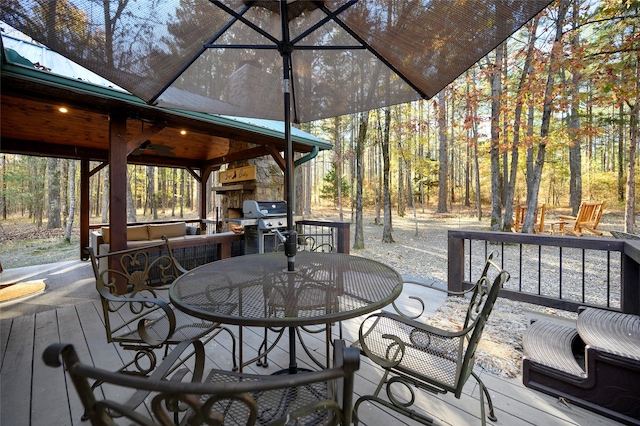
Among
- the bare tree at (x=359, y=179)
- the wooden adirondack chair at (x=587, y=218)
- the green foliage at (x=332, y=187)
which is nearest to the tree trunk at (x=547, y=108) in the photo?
the wooden adirondack chair at (x=587, y=218)

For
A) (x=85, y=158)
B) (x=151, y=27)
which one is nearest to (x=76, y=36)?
(x=151, y=27)

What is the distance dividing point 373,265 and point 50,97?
140 inches

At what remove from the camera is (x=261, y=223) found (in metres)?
4.18

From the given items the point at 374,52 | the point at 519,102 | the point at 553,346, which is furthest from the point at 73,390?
the point at 519,102

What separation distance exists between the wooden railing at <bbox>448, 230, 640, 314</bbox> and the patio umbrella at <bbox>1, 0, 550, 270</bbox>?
5.67ft

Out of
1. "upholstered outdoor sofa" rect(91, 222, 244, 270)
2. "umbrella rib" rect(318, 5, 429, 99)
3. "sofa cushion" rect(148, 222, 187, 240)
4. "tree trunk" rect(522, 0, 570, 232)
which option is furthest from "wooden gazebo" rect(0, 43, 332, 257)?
"tree trunk" rect(522, 0, 570, 232)

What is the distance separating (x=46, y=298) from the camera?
338cm

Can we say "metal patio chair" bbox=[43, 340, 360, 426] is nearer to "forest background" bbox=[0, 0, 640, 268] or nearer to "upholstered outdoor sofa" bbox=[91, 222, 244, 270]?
"upholstered outdoor sofa" bbox=[91, 222, 244, 270]

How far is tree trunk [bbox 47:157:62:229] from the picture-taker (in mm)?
11078

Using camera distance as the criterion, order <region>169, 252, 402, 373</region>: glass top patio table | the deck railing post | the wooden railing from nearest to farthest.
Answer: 1. <region>169, 252, 402, 373</region>: glass top patio table
2. the wooden railing
3. the deck railing post

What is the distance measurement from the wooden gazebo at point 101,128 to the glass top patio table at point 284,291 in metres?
2.24

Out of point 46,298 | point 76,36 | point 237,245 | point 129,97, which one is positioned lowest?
point 46,298

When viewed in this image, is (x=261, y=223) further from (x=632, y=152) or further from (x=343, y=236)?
(x=632, y=152)

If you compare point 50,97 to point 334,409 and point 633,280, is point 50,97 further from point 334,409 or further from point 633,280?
point 633,280
